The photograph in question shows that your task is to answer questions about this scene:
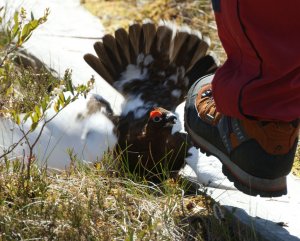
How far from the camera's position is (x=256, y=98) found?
2453 mm

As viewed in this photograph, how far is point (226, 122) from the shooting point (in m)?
2.71

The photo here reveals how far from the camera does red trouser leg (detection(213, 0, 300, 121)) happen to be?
2346 mm

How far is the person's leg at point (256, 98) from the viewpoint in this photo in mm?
2359

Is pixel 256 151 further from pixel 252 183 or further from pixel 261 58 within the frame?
pixel 261 58

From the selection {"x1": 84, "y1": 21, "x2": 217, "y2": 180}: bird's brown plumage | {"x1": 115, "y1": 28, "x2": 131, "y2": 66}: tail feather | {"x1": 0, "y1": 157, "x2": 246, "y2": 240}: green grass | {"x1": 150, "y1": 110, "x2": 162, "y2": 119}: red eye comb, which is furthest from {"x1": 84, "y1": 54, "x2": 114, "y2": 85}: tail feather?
{"x1": 0, "y1": 157, "x2": 246, "y2": 240}: green grass

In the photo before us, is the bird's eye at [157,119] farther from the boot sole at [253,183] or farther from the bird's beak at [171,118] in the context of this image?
the boot sole at [253,183]

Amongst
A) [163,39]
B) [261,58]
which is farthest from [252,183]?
[163,39]

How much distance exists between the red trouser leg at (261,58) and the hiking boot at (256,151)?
59 millimetres

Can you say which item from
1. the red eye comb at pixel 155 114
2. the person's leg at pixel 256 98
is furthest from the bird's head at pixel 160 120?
the person's leg at pixel 256 98

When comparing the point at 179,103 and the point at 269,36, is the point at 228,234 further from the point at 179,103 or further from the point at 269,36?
the point at 179,103

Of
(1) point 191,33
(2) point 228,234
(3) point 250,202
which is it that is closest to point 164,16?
(1) point 191,33

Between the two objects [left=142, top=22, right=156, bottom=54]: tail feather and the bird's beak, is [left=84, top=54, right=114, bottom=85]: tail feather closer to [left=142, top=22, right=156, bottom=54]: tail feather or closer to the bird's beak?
[left=142, top=22, right=156, bottom=54]: tail feather

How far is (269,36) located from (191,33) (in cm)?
182

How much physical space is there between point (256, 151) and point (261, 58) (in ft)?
1.15
